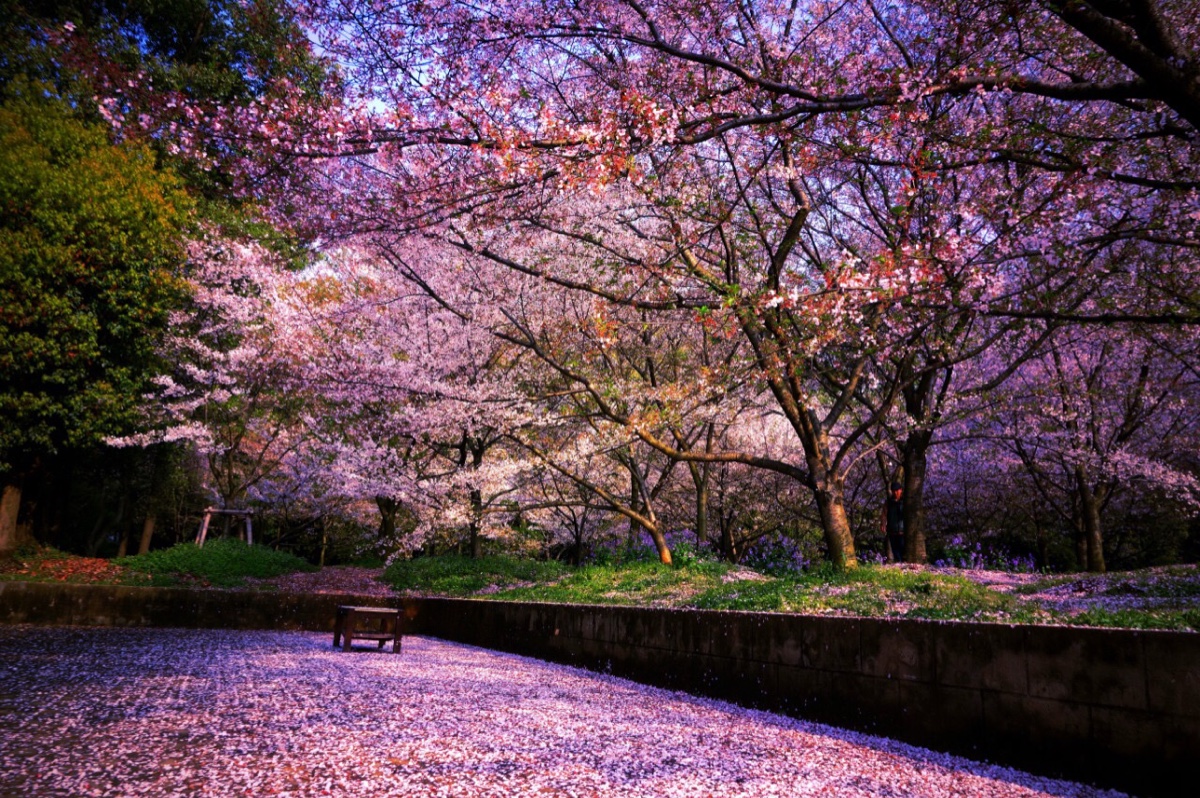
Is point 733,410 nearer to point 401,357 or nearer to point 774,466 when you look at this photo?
point 774,466

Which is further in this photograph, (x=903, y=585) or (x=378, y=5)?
(x=903, y=585)

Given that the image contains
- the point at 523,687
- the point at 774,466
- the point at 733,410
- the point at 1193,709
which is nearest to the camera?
the point at 1193,709

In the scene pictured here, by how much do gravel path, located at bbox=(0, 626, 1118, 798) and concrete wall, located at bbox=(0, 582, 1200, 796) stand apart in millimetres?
181

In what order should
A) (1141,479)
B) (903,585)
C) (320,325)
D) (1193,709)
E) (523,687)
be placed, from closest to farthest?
1. (1193,709)
2. (523,687)
3. (903,585)
4. (1141,479)
5. (320,325)

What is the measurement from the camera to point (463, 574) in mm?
15992

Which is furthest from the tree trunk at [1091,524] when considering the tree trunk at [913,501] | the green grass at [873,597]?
the green grass at [873,597]

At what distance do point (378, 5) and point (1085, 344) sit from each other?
52.1ft

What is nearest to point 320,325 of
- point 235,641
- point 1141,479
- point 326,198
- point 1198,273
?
point 326,198

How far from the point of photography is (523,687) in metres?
6.42

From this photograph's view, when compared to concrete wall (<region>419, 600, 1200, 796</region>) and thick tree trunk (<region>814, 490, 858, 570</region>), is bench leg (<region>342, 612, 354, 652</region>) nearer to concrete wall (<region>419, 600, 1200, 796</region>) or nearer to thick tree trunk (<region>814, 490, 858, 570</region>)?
concrete wall (<region>419, 600, 1200, 796</region>)

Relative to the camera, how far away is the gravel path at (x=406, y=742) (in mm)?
3197

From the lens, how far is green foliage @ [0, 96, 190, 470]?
14297 millimetres

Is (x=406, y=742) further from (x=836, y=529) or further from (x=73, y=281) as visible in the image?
(x=73, y=281)

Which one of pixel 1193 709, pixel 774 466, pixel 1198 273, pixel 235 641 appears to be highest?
pixel 1198 273
